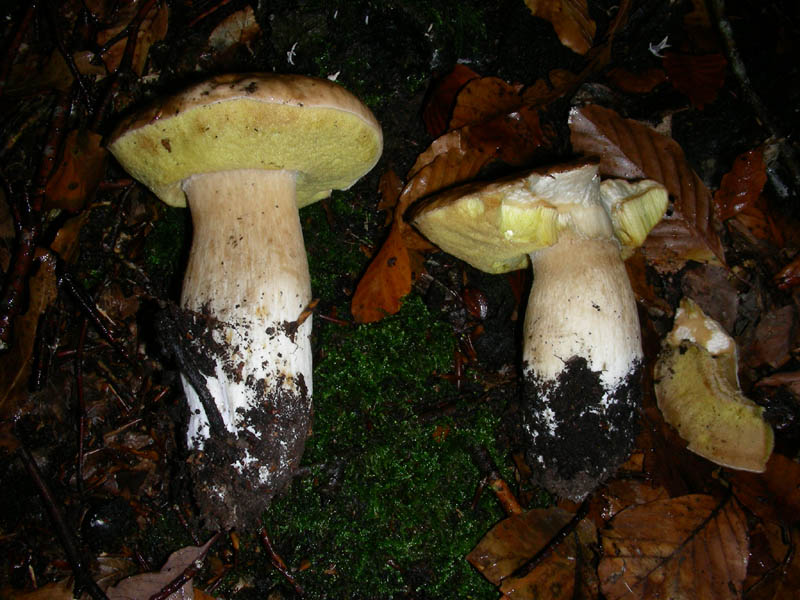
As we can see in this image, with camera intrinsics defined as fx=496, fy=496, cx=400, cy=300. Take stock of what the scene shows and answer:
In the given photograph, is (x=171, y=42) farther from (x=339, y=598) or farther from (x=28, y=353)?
(x=339, y=598)

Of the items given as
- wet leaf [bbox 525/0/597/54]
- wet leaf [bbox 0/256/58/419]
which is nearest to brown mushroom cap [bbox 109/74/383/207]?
wet leaf [bbox 0/256/58/419]

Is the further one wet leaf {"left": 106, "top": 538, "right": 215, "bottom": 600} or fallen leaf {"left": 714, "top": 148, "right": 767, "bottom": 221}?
fallen leaf {"left": 714, "top": 148, "right": 767, "bottom": 221}

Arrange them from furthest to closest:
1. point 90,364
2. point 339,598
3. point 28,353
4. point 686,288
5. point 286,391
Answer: point 686,288 < point 90,364 < point 28,353 < point 339,598 < point 286,391

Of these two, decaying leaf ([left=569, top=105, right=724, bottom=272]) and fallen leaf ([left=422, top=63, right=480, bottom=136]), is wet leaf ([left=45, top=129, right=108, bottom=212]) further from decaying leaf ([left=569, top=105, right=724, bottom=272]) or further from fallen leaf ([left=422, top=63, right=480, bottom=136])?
decaying leaf ([left=569, top=105, right=724, bottom=272])

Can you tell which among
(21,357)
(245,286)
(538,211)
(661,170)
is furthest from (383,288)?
(21,357)

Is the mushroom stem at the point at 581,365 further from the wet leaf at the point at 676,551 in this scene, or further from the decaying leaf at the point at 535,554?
the wet leaf at the point at 676,551

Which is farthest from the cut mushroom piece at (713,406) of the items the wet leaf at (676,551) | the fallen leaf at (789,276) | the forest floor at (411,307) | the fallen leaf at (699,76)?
the fallen leaf at (699,76)

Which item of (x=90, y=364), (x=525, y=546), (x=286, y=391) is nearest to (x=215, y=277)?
(x=286, y=391)
